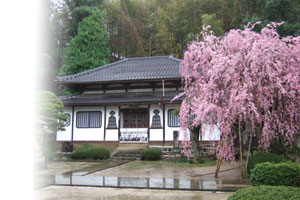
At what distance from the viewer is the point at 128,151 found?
19.5 meters

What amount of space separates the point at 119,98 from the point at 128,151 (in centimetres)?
387

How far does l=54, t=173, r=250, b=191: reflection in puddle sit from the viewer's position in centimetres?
925

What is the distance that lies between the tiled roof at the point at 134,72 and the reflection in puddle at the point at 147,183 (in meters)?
10.7

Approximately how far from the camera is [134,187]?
30.8 feet

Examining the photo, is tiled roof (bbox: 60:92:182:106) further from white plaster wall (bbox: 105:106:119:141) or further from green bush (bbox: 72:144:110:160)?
green bush (bbox: 72:144:110:160)

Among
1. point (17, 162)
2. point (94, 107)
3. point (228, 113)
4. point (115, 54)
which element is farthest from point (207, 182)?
point (115, 54)

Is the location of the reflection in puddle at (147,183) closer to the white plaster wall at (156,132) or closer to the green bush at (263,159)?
the green bush at (263,159)

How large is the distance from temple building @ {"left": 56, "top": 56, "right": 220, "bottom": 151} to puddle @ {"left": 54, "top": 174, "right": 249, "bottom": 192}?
8563 millimetres

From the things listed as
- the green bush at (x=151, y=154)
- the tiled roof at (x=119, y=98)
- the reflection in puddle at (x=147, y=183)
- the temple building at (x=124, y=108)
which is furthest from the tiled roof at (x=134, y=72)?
the reflection in puddle at (x=147, y=183)

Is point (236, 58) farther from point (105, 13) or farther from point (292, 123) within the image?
point (105, 13)

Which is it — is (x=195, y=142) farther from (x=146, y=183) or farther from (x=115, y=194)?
(x=115, y=194)

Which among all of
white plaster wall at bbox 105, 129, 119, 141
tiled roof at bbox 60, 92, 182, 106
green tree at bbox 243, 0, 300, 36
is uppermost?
green tree at bbox 243, 0, 300, 36

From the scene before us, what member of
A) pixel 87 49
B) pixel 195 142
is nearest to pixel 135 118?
pixel 195 142

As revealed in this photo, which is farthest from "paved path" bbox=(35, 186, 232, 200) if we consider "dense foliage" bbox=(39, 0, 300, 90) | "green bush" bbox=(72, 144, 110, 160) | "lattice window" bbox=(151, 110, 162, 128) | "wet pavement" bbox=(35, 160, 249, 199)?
"dense foliage" bbox=(39, 0, 300, 90)
